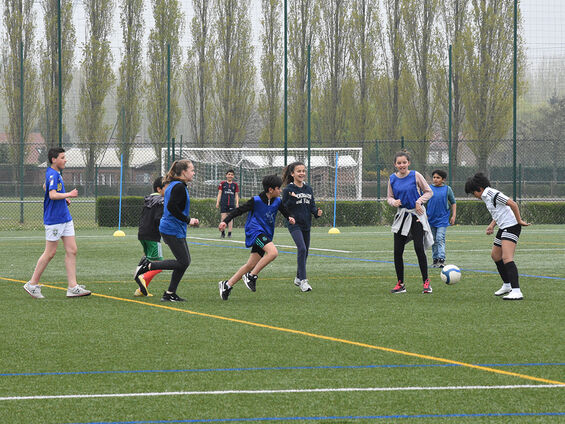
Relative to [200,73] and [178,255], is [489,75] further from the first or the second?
[178,255]

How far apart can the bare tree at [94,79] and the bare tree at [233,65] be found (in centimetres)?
576

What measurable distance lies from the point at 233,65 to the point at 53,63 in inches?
399

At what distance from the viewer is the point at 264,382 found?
6.46 meters

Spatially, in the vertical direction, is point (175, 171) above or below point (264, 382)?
above

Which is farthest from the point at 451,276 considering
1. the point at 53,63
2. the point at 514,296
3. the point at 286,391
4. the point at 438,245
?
the point at 53,63

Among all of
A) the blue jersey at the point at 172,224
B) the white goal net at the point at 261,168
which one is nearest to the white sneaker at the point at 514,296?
the blue jersey at the point at 172,224

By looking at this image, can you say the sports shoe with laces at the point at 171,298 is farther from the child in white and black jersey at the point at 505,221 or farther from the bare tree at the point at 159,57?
the bare tree at the point at 159,57

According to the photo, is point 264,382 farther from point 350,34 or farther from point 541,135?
point 541,135

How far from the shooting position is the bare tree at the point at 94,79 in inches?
1642

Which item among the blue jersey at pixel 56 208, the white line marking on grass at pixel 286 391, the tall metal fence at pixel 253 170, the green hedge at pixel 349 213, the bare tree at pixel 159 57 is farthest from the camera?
the bare tree at pixel 159 57

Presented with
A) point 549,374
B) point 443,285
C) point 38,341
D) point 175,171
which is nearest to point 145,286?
point 175,171

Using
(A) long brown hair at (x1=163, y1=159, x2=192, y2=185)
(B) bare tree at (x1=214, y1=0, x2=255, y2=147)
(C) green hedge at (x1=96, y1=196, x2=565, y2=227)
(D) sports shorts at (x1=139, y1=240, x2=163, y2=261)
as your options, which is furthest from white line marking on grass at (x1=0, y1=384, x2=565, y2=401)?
(B) bare tree at (x1=214, y1=0, x2=255, y2=147)

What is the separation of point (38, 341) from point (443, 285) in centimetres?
648

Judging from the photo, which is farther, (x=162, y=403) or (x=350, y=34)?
(x=350, y=34)
